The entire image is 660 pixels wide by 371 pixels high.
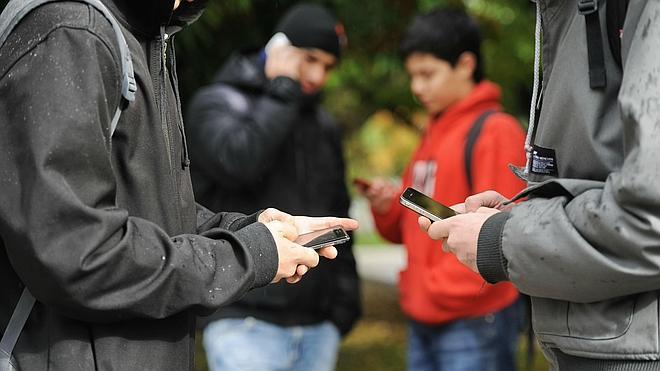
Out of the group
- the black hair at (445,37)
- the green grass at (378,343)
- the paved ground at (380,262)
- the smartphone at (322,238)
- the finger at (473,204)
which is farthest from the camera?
the paved ground at (380,262)

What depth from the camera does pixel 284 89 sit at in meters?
4.26

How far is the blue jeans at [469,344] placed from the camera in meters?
4.06

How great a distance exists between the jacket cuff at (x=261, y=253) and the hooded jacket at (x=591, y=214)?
455 millimetres

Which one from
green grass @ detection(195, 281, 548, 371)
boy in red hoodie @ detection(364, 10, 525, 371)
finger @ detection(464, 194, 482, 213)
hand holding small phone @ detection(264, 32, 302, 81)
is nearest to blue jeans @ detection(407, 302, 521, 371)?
boy in red hoodie @ detection(364, 10, 525, 371)

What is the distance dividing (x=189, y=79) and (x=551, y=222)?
4.30m

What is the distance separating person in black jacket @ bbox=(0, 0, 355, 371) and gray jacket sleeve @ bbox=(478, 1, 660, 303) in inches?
20.3

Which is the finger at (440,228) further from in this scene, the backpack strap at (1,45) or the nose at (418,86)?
the nose at (418,86)

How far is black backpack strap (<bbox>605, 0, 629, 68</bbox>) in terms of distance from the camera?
1979 mm

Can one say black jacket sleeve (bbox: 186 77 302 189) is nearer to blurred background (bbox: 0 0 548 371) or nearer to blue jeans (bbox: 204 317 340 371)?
blurred background (bbox: 0 0 548 371)

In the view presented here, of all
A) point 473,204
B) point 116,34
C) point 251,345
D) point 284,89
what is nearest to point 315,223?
point 473,204

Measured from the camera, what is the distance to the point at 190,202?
2.24 meters

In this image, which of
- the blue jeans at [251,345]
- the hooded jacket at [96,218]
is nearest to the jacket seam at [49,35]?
the hooded jacket at [96,218]

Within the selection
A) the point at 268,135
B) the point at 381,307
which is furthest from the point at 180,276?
the point at 381,307

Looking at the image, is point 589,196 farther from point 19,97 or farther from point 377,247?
point 377,247
